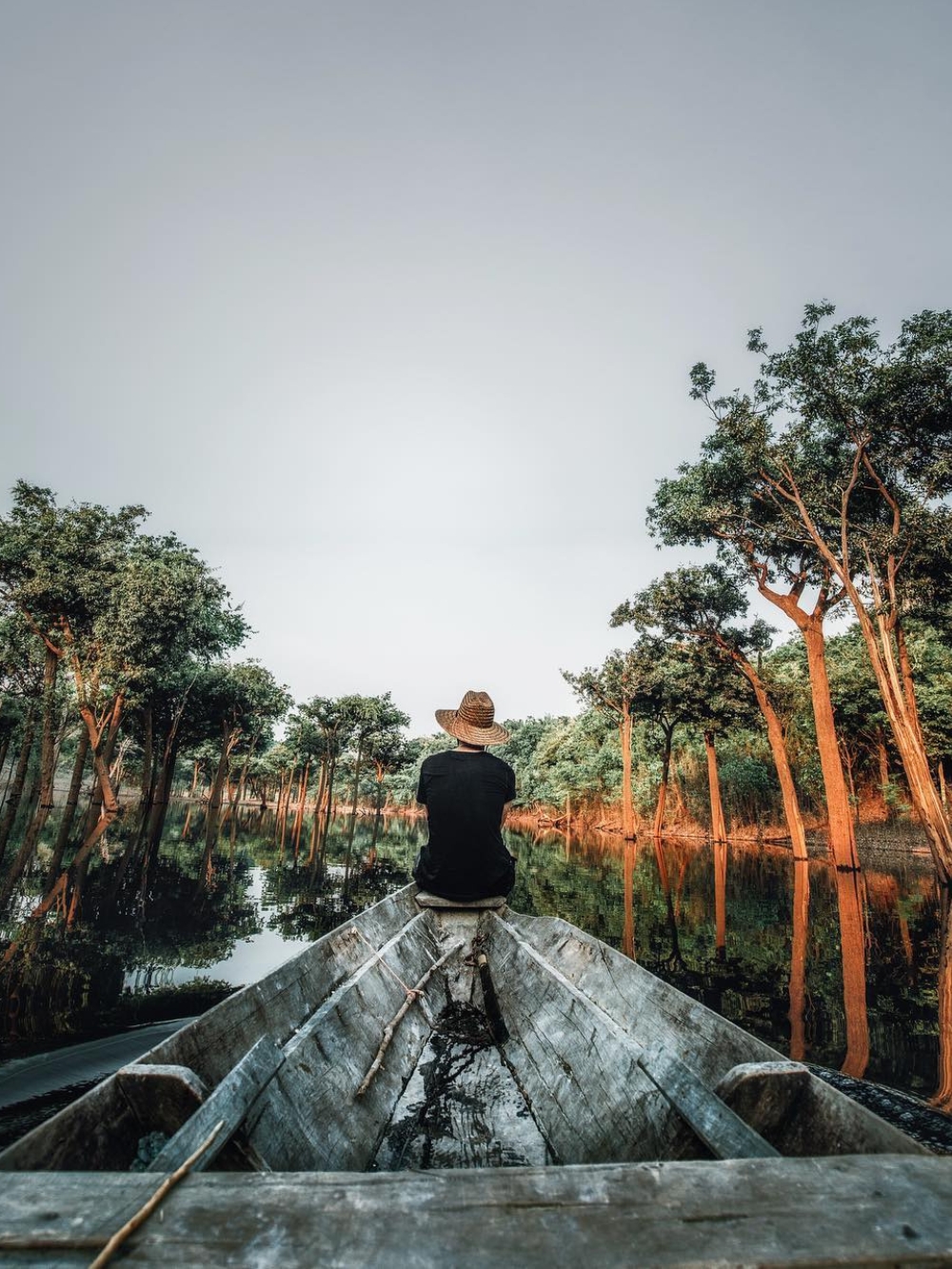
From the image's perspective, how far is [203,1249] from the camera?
3.12ft

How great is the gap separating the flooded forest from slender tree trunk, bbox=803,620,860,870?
3.2 inches

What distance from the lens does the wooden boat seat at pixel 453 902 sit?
15.9 ft

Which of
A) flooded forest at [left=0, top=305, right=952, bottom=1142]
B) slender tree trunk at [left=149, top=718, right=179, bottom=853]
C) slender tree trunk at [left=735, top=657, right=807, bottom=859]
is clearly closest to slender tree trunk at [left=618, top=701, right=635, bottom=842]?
flooded forest at [left=0, top=305, right=952, bottom=1142]

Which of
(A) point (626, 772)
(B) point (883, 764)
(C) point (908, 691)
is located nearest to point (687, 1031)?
(C) point (908, 691)

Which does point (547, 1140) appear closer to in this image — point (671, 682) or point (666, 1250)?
point (666, 1250)

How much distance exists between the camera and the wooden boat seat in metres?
4.85

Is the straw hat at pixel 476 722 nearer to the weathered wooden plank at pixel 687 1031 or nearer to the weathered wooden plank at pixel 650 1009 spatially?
the weathered wooden plank at pixel 687 1031

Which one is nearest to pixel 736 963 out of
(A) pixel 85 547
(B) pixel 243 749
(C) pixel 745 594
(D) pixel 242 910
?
(D) pixel 242 910

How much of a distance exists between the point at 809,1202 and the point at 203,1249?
3.53 feet

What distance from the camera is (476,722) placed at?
5.48 metres

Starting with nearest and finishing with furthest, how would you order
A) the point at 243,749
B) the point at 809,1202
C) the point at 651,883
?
1. the point at 809,1202
2. the point at 651,883
3. the point at 243,749

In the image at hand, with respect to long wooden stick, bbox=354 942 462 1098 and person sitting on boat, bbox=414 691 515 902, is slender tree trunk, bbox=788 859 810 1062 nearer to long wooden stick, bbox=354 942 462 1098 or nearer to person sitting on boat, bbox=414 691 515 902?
Result: person sitting on boat, bbox=414 691 515 902

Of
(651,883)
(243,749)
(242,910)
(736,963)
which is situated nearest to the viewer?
(736,963)

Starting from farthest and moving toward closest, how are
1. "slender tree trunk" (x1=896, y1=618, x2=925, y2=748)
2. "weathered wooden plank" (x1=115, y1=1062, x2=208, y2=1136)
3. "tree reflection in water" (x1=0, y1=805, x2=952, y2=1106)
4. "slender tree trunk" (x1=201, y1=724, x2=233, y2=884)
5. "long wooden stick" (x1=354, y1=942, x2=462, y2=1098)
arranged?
"slender tree trunk" (x1=201, y1=724, x2=233, y2=884) → "slender tree trunk" (x1=896, y1=618, x2=925, y2=748) → "tree reflection in water" (x1=0, y1=805, x2=952, y2=1106) → "long wooden stick" (x1=354, y1=942, x2=462, y2=1098) → "weathered wooden plank" (x1=115, y1=1062, x2=208, y2=1136)
